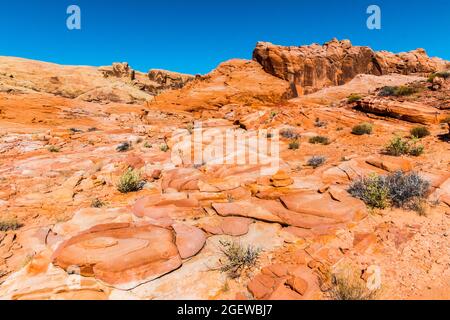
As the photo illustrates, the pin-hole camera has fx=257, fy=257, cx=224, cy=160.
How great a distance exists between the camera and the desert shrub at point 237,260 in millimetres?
3545

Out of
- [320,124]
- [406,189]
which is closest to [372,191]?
[406,189]

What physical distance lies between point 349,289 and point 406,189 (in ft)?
10.5

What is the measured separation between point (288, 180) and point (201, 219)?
7.78 feet

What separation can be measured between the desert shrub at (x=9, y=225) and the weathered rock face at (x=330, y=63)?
2976 cm

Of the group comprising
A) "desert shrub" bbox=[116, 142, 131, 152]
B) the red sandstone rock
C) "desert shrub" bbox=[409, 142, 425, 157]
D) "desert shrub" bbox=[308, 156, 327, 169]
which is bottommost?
the red sandstone rock

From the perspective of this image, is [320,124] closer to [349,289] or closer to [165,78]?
[349,289]

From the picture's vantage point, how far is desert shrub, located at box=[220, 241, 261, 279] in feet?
11.6

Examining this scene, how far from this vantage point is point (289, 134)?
12.1 m

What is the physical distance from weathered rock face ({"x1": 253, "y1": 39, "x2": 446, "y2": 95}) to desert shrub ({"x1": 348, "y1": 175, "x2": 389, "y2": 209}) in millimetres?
27476

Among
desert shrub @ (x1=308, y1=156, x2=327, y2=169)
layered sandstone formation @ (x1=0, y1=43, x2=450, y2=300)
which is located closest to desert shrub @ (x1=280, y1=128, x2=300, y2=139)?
layered sandstone formation @ (x1=0, y1=43, x2=450, y2=300)

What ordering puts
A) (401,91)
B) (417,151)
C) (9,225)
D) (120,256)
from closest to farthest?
1. (120,256)
2. (9,225)
3. (417,151)
4. (401,91)

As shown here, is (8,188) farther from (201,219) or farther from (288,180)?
(288,180)

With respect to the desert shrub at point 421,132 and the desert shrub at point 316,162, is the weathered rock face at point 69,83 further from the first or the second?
the desert shrub at point 421,132

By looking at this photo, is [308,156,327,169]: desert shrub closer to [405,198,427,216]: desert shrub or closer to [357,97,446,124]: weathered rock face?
[405,198,427,216]: desert shrub
